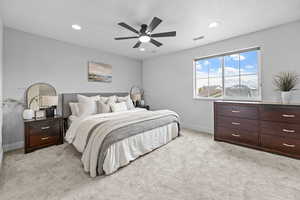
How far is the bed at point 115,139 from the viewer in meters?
1.94

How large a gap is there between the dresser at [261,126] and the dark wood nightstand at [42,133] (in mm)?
3729

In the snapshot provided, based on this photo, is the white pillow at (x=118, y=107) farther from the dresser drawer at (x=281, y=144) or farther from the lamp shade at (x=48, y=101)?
the dresser drawer at (x=281, y=144)

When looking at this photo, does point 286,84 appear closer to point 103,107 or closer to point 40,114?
point 103,107

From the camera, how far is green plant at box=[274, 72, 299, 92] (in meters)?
2.61

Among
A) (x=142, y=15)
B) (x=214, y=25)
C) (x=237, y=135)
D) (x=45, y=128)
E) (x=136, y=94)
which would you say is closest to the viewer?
(x=142, y=15)

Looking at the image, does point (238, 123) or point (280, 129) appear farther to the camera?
point (238, 123)

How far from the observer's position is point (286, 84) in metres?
2.61

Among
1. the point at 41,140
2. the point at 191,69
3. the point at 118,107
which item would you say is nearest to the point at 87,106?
the point at 118,107

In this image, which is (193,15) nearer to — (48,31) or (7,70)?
(48,31)

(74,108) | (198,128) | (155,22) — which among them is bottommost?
(198,128)

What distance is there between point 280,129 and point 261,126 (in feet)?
0.89

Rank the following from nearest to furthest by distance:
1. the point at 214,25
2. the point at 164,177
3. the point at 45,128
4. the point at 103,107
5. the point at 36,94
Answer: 1. the point at 164,177
2. the point at 214,25
3. the point at 45,128
4. the point at 36,94
5. the point at 103,107

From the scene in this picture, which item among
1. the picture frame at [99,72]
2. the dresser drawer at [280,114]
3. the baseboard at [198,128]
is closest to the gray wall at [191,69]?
the baseboard at [198,128]

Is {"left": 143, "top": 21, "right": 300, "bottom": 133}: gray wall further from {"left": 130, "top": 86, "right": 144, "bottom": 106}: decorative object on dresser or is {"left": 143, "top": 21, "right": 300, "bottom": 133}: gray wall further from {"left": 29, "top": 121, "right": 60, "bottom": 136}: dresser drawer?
{"left": 29, "top": 121, "right": 60, "bottom": 136}: dresser drawer
